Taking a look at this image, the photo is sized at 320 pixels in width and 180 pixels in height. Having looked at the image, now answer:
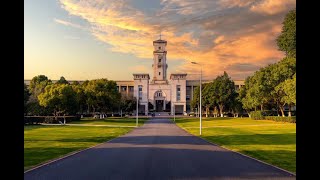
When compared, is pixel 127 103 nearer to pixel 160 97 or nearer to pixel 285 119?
pixel 160 97

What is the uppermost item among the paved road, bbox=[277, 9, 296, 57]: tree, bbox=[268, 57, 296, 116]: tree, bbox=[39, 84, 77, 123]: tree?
bbox=[277, 9, 296, 57]: tree

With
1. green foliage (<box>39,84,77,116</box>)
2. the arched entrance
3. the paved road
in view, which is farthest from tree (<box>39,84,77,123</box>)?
the arched entrance

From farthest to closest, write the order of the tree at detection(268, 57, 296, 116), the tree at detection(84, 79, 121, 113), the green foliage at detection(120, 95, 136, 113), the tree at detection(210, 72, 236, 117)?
the green foliage at detection(120, 95, 136, 113)
the tree at detection(210, 72, 236, 117)
the tree at detection(84, 79, 121, 113)
the tree at detection(268, 57, 296, 116)

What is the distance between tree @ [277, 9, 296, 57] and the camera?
224 feet

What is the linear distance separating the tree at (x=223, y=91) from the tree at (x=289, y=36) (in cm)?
3978

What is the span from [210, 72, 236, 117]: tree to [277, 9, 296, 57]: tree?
39780 mm

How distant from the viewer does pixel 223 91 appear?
115 metres

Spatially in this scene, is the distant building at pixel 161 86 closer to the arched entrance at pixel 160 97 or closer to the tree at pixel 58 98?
the arched entrance at pixel 160 97

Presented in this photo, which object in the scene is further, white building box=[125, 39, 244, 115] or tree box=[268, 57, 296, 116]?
white building box=[125, 39, 244, 115]

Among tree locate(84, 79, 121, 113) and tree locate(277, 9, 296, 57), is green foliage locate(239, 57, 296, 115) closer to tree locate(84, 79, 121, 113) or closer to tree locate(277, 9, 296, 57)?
tree locate(277, 9, 296, 57)

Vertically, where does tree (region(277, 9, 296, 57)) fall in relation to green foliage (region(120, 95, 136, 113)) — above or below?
above

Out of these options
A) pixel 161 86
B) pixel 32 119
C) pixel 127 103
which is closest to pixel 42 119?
pixel 32 119

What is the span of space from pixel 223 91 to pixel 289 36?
156 ft

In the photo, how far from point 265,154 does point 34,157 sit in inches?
514
